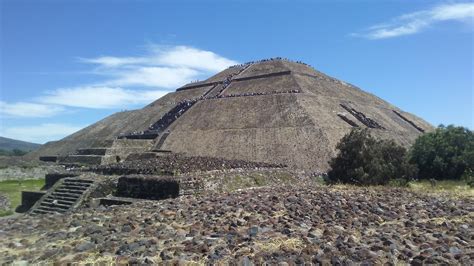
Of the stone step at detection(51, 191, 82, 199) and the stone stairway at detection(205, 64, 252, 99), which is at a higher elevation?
the stone stairway at detection(205, 64, 252, 99)

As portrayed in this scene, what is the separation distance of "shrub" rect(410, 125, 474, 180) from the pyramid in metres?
7.91

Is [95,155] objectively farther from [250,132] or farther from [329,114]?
[329,114]

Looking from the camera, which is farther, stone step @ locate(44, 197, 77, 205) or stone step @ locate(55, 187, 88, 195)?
stone step @ locate(55, 187, 88, 195)

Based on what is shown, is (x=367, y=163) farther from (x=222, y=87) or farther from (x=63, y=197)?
(x=222, y=87)

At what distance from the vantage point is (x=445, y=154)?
28.9m

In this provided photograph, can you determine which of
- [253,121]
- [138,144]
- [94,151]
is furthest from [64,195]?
[253,121]

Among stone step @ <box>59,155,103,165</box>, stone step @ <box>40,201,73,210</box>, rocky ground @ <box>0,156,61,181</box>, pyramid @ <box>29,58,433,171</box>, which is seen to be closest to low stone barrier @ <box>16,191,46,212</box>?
stone step @ <box>40,201,73,210</box>

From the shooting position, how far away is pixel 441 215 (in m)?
12.0

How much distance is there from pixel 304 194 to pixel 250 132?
99.3 feet

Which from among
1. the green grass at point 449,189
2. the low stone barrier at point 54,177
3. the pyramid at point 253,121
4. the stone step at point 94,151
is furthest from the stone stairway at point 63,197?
the stone step at point 94,151

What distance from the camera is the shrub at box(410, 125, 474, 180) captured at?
92.0ft

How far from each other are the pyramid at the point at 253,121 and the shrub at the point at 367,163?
1019 centimetres

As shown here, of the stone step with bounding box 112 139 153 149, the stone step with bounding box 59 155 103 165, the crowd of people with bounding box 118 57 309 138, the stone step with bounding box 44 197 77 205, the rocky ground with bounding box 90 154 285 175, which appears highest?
the crowd of people with bounding box 118 57 309 138

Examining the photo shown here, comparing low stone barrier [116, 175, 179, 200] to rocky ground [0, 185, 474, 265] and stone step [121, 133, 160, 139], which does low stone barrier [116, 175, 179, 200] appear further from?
stone step [121, 133, 160, 139]
